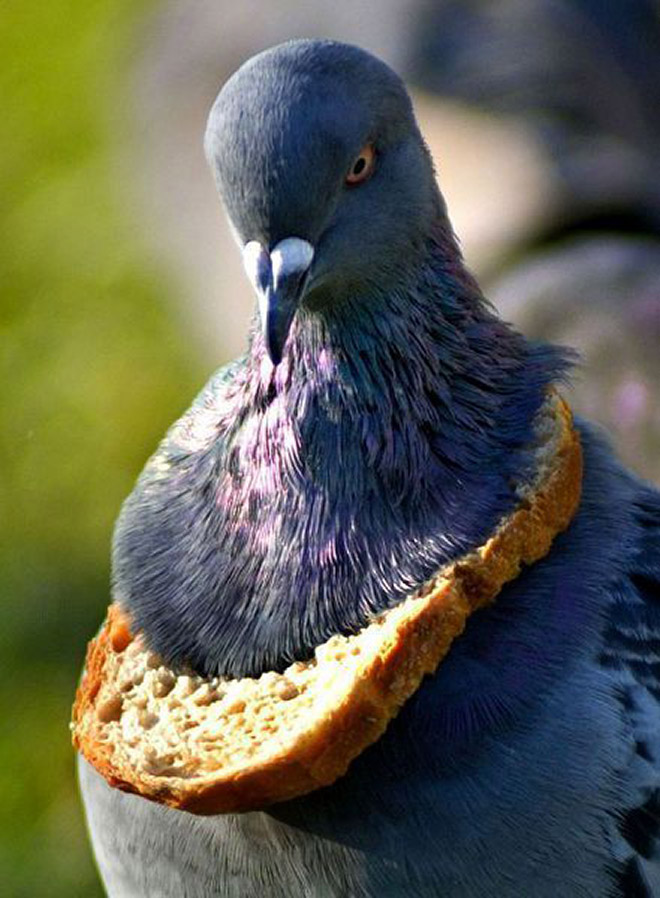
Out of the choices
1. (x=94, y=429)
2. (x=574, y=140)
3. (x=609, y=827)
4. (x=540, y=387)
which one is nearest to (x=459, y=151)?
(x=574, y=140)

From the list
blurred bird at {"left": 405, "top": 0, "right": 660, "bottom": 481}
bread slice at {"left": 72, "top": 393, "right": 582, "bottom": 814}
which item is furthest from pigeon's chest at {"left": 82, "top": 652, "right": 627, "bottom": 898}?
blurred bird at {"left": 405, "top": 0, "right": 660, "bottom": 481}

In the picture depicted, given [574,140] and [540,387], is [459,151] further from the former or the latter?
[540,387]

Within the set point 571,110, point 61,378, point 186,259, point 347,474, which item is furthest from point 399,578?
point 61,378

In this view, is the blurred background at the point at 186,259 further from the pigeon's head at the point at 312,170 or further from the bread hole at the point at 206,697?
the pigeon's head at the point at 312,170

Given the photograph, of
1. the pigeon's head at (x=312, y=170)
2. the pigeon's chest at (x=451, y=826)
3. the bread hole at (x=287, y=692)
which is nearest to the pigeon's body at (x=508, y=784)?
the pigeon's chest at (x=451, y=826)

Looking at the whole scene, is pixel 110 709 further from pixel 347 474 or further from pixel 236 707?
pixel 347 474
